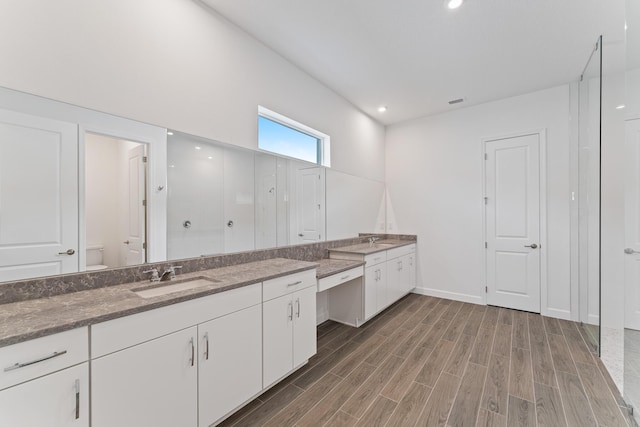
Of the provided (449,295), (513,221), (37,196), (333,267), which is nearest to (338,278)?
(333,267)

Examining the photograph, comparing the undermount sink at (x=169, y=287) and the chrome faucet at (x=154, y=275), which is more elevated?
the chrome faucet at (x=154, y=275)

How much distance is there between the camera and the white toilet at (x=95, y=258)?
150 cm

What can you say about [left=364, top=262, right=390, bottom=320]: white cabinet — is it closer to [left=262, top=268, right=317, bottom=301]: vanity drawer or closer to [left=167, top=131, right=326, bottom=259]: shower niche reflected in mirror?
[left=167, top=131, right=326, bottom=259]: shower niche reflected in mirror

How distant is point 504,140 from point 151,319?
446 centimetres

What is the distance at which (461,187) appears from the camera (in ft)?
13.1

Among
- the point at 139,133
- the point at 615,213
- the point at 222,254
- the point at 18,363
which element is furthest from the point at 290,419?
the point at 615,213

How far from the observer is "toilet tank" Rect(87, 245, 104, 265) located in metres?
1.51

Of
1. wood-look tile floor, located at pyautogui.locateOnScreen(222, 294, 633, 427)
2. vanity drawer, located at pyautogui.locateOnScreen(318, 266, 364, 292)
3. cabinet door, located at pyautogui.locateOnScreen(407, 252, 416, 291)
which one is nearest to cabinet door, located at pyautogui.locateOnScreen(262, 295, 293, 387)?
wood-look tile floor, located at pyautogui.locateOnScreen(222, 294, 633, 427)

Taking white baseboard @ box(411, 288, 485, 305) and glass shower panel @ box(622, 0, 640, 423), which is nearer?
glass shower panel @ box(622, 0, 640, 423)

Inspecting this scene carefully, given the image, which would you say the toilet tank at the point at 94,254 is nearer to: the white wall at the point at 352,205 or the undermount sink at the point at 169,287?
the undermount sink at the point at 169,287

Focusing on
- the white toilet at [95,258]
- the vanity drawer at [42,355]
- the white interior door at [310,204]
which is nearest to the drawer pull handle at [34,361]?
the vanity drawer at [42,355]

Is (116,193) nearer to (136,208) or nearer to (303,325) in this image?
(136,208)

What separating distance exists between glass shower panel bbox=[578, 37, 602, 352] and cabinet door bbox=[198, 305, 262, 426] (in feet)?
11.5

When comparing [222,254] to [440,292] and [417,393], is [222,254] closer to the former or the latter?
[417,393]
